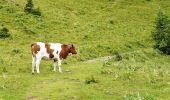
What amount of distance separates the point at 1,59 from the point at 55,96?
14.2 m

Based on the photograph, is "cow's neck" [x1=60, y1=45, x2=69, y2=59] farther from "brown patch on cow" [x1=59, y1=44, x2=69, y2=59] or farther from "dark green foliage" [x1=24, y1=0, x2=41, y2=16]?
"dark green foliage" [x1=24, y1=0, x2=41, y2=16]

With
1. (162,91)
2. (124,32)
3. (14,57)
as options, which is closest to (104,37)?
(124,32)

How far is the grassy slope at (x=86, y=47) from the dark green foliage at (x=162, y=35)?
1833 mm

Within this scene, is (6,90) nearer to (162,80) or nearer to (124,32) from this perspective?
(162,80)

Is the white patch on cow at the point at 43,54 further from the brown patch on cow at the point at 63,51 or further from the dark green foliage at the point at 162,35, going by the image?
the dark green foliage at the point at 162,35

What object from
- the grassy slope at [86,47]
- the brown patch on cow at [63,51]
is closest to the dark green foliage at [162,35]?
the grassy slope at [86,47]

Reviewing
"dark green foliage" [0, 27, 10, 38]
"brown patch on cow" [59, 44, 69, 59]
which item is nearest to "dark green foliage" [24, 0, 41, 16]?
"dark green foliage" [0, 27, 10, 38]

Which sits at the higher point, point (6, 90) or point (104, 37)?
point (6, 90)

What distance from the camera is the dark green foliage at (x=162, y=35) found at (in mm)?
51719

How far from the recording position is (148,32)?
63719 mm

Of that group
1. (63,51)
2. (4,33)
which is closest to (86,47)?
(4,33)

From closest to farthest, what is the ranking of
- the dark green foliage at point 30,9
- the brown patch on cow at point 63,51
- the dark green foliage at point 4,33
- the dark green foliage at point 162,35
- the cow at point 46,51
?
the cow at point 46,51
the brown patch on cow at point 63,51
the dark green foliage at point 4,33
the dark green foliage at point 162,35
the dark green foliage at point 30,9

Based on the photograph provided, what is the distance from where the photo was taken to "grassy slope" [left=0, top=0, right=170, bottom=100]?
76.3ft

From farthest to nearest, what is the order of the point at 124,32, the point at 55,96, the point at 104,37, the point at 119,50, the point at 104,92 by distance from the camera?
the point at 124,32 → the point at 104,37 → the point at 119,50 → the point at 104,92 → the point at 55,96
